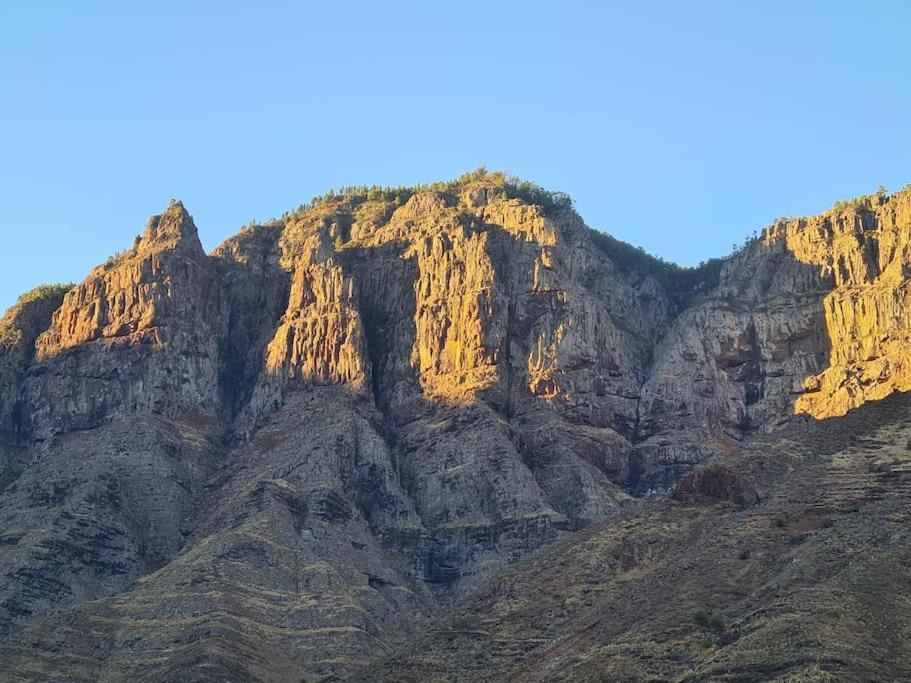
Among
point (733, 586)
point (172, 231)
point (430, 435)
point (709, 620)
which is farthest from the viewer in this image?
point (172, 231)

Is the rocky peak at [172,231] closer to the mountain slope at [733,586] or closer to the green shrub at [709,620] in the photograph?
the mountain slope at [733,586]

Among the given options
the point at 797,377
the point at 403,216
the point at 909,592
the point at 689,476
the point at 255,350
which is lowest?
the point at 909,592

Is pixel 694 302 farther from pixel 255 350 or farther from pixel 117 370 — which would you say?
pixel 117 370

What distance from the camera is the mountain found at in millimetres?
104688

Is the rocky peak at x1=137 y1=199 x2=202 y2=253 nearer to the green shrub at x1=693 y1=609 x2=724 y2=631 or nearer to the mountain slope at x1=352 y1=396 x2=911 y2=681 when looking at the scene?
the mountain slope at x1=352 y1=396 x2=911 y2=681

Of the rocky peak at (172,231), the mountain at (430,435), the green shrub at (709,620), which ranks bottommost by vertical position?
the green shrub at (709,620)

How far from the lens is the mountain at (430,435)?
105 m

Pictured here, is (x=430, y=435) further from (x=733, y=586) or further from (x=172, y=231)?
(x=733, y=586)

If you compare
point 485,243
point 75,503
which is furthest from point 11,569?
point 485,243

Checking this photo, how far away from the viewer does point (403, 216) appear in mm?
180250

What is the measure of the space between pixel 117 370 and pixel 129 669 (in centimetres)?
4804

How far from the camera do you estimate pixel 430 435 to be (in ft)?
500

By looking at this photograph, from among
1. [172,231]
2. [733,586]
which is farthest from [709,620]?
[172,231]

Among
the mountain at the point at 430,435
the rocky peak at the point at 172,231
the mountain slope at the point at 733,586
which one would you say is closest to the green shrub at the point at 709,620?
the mountain slope at the point at 733,586
